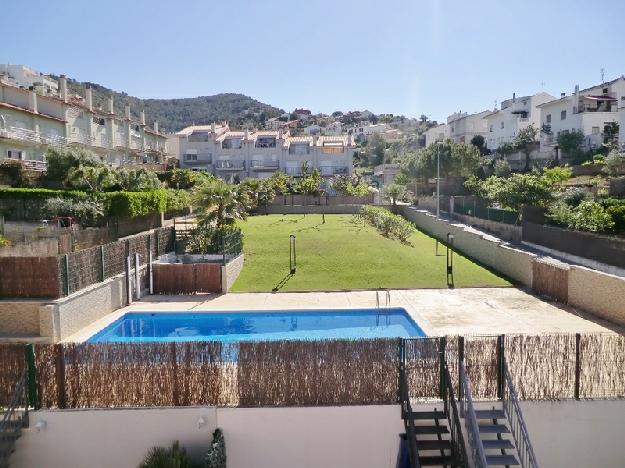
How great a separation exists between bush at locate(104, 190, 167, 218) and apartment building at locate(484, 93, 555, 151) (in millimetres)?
55480

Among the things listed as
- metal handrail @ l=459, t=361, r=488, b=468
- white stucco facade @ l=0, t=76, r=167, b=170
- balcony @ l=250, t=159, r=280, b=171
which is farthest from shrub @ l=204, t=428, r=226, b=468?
balcony @ l=250, t=159, r=280, b=171

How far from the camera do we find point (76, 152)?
3781cm

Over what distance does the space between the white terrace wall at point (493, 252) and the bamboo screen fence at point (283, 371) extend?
14281 millimetres

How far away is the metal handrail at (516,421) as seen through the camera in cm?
881

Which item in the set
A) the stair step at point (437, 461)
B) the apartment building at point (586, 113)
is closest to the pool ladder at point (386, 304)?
the stair step at point (437, 461)

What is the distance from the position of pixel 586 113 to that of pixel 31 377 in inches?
2442

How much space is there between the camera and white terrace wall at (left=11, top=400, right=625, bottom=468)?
9.70 m

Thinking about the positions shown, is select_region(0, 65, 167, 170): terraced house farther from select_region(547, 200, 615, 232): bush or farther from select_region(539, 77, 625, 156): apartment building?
select_region(539, 77, 625, 156): apartment building

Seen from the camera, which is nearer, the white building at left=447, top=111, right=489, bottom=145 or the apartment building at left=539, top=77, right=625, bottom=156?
the apartment building at left=539, top=77, right=625, bottom=156

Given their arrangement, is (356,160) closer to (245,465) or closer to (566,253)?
(566,253)

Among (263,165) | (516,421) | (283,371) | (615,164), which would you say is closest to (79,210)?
(283,371)

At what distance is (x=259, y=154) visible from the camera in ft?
263

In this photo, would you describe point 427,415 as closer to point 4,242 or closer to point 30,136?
point 4,242

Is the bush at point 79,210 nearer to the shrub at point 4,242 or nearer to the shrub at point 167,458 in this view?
the shrub at point 4,242
